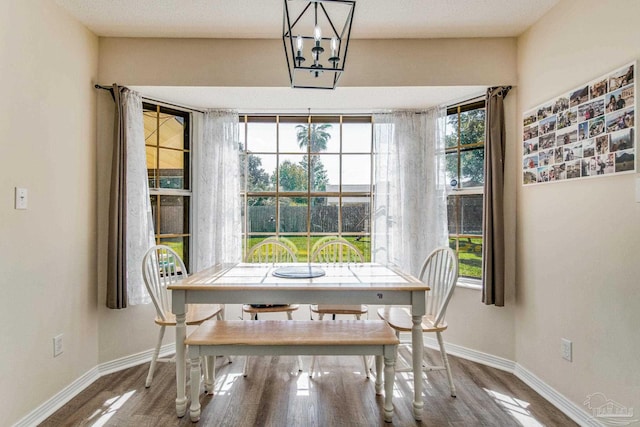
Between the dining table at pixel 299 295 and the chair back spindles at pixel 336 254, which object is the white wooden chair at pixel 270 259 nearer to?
the chair back spindles at pixel 336 254

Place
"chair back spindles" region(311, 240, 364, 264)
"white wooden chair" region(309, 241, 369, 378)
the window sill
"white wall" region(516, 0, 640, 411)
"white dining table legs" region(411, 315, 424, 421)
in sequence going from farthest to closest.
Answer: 1. "chair back spindles" region(311, 240, 364, 264)
2. the window sill
3. "white wooden chair" region(309, 241, 369, 378)
4. "white dining table legs" region(411, 315, 424, 421)
5. "white wall" region(516, 0, 640, 411)

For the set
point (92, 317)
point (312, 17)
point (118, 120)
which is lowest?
point (92, 317)

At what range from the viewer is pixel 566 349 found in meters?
2.00

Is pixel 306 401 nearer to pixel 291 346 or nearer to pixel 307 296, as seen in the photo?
pixel 291 346

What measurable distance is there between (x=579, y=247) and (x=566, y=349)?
653mm

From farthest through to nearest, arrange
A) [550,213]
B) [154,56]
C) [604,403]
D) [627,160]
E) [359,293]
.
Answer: [154,56] < [550,213] < [359,293] < [604,403] < [627,160]

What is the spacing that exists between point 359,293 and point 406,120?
76.7 inches

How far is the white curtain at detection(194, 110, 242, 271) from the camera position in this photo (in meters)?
3.09

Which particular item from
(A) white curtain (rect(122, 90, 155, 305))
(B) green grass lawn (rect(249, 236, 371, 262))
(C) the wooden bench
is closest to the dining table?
(C) the wooden bench

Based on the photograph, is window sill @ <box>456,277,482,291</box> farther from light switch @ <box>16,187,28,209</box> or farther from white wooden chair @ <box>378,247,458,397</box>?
light switch @ <box>16,187,28,209</box>

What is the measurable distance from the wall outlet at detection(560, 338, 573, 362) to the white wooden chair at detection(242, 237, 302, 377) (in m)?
1.78

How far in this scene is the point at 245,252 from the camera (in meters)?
3.33

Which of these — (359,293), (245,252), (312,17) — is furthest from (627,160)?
(245,252)

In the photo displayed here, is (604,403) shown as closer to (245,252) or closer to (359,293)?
(359,293)
